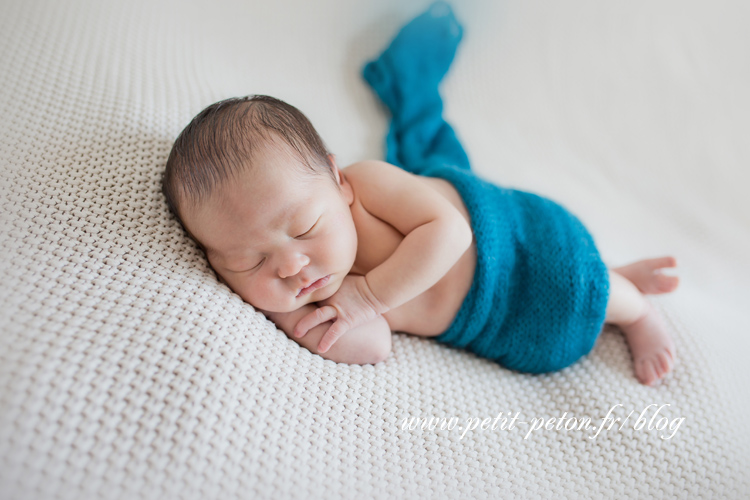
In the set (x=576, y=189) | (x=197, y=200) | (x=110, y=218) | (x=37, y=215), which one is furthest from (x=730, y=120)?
(x=37, y=215)

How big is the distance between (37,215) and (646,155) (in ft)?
5.48

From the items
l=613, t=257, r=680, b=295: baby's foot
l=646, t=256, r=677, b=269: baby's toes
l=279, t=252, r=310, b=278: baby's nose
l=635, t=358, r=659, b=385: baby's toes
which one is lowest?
l=279, t=252, r=310, b=278: baby's nose

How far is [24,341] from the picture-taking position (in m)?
0.69

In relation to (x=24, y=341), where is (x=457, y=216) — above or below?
above

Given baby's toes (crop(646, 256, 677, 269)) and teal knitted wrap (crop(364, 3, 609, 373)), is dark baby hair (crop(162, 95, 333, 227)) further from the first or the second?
baby's toes (crop(646, 256, 677, 269))

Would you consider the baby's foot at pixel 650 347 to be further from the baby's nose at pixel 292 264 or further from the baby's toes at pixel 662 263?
the baby's nose at pixel 292 264

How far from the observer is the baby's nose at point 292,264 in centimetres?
88

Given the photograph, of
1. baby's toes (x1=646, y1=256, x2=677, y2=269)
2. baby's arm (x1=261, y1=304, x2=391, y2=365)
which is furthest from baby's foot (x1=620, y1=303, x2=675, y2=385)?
baby's arm (x1=261, y1=304, x2=391, y2=365)

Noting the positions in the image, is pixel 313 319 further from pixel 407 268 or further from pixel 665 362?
pixel 665 362

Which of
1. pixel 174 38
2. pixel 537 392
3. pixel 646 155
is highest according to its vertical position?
pixel 646 155

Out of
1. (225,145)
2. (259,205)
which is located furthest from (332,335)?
(225,145)

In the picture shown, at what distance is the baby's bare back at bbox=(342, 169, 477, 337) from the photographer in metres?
1.10

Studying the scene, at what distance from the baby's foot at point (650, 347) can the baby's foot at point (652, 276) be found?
0.06 m

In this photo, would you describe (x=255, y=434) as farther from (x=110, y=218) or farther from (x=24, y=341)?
(x=110, y=218)
